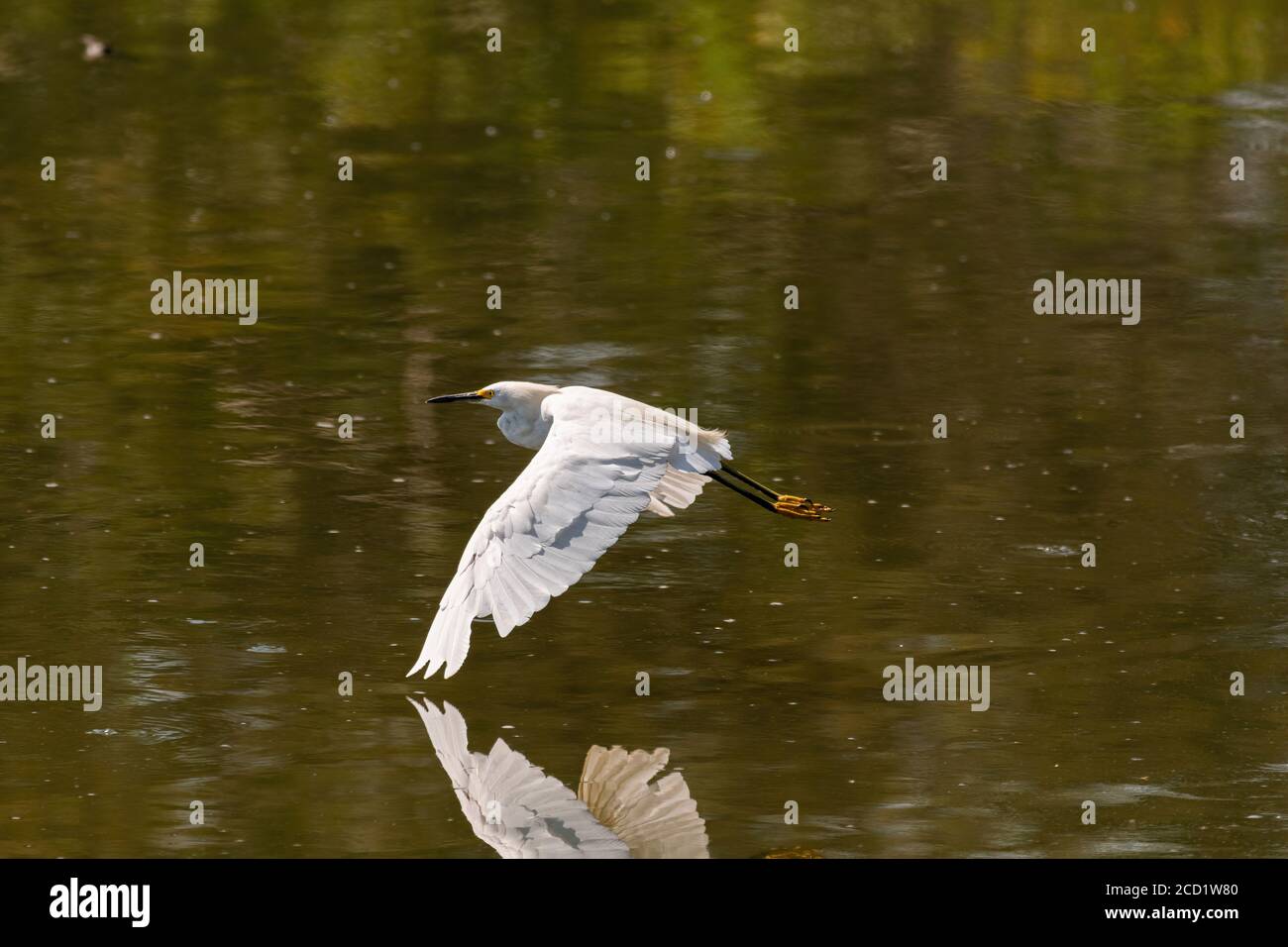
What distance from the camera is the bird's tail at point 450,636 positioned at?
8.70m

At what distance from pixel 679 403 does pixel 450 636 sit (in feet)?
18.6

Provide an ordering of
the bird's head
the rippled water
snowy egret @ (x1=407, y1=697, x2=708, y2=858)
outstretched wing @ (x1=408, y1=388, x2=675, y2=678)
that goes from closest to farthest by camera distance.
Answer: snowy egret @ (x1=407, y1=697, x2=708, y2=858) → outstretched wing @ (x1=408, y1=388, x2=675, y2=678) → the rippled water → the bird's head

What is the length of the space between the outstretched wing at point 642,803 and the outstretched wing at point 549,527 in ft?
2.28

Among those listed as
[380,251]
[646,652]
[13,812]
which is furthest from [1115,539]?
[380,251]

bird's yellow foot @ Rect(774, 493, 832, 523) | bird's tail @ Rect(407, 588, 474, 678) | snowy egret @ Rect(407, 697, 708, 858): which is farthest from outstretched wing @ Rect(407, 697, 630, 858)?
bird's yellow foot @ Rect(774, 493, 832, 523)

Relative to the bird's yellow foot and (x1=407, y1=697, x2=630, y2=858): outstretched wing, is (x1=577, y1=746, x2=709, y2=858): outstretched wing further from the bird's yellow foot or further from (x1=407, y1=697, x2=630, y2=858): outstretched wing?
the bird's yellow foot

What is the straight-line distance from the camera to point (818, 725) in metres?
9.85

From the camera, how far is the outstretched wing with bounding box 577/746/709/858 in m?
8.69

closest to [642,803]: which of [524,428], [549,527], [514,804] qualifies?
[514,804]

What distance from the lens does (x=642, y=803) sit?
9.07 metres

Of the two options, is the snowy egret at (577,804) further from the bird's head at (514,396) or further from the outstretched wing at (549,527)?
the bird's head at (514,396)

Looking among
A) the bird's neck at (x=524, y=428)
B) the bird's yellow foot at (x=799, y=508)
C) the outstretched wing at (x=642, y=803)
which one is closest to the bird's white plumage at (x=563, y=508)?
the bird's neck at (x=524, y=428)

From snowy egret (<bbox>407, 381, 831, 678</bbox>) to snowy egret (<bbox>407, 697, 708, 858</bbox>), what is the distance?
1.54 feet

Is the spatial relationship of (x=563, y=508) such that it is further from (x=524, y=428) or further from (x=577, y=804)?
(x=524, y=428)
